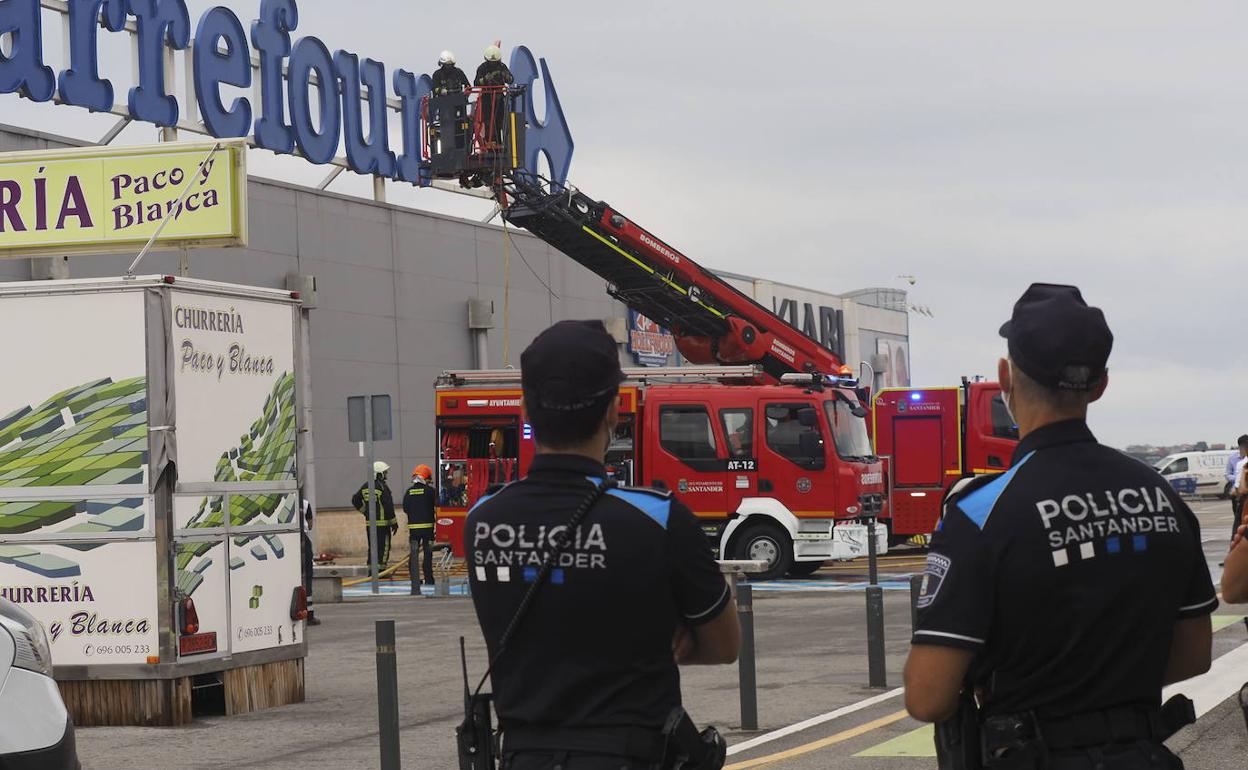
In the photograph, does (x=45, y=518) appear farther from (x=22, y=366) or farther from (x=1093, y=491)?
(x=1093, y=491)

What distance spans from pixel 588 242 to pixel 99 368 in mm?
14097

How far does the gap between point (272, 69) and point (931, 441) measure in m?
12.9

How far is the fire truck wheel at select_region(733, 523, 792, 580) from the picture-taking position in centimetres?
2519

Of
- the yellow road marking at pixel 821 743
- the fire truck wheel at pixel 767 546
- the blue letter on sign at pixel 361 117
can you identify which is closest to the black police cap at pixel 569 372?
the yellow road marking at pixel 821 743

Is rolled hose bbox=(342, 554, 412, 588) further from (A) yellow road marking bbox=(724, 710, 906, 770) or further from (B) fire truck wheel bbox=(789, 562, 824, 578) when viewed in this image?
(A) yellow road marking bbox=(724, 710, 906, 770)

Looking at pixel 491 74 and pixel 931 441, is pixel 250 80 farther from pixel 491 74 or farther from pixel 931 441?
pixel 931 441

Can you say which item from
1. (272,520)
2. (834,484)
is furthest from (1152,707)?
(834,484)

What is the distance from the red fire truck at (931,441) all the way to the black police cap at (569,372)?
83.6ft

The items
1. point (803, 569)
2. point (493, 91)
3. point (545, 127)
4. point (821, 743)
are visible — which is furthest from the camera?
point (545, 127)

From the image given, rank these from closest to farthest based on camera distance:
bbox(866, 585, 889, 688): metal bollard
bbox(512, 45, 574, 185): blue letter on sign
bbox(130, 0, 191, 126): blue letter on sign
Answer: bbox(866, 585, 889, 688): metal bollard, bbox(130, 0, 191, 126): blue letter on sign, bbox(512, 45, 574, 185): blue letter on sign

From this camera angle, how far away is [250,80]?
30672 mm

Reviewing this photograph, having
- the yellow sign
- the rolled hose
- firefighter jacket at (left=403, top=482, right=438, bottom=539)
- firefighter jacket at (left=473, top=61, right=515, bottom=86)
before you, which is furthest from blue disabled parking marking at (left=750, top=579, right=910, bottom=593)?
the yellow sign

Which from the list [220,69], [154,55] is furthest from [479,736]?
[220,69]

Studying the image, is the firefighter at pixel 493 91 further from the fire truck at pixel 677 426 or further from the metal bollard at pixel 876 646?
the metal bollard at pixel 876 646
